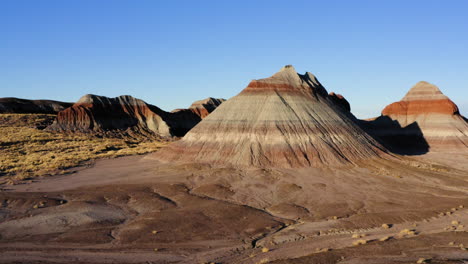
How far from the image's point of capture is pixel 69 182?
30.1 meters

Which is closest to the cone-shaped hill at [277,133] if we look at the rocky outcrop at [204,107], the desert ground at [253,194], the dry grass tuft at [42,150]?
the desert ground at [253,194]

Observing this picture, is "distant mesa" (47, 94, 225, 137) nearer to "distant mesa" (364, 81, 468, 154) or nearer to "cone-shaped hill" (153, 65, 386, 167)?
"cone-shaped hill" (153, 65, 386, 167)

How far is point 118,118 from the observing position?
80125 mm

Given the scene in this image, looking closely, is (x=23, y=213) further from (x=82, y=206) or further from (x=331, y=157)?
(x=331, y=157)

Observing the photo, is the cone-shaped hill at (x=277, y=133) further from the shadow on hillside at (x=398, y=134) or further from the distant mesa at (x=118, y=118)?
the distant mesa at (x=118, y=118)

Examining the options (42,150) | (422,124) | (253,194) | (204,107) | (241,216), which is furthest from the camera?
(204,107)

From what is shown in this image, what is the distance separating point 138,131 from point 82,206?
5875 centimetres

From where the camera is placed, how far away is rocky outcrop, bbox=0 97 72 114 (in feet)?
340

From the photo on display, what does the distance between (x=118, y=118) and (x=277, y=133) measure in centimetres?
5391

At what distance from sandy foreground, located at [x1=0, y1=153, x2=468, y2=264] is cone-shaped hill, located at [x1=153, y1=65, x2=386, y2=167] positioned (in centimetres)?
217

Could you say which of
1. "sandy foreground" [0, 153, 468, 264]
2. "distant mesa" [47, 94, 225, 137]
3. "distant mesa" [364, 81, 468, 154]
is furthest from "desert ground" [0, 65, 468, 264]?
"distant mesa" [47, 94, 225, 137]

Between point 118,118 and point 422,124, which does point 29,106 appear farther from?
point 422,124

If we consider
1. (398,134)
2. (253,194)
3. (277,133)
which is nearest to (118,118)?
(277,133)

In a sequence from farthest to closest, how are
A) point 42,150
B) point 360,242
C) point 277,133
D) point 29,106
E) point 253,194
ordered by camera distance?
point 29,106 < point 42,150 < point 277,133 < point 253,194 < point 360,242
